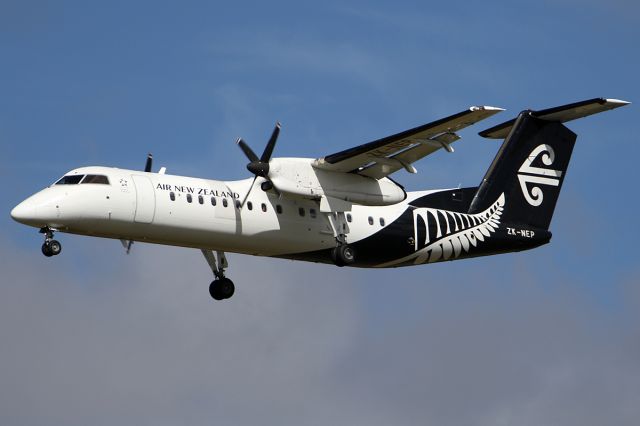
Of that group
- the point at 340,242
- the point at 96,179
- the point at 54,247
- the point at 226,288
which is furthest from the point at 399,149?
the point at 54,247

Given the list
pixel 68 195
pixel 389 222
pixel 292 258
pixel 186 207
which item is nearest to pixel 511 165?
pixel 389 222

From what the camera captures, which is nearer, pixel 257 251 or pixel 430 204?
pixel 257 251

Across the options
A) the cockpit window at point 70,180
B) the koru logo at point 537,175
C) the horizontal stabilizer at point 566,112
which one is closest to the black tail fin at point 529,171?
the koru logo at point 537,175

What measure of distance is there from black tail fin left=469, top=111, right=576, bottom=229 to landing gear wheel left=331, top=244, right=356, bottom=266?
387 centimetres

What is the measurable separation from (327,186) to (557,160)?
6817 mm

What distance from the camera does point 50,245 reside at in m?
27.4

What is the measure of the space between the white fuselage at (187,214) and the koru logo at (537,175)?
4.27 metres

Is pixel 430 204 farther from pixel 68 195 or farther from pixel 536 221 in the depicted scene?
pixel 68 195

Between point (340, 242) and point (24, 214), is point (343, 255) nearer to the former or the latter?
point (340, 242)

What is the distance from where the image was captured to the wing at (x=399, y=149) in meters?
27.7

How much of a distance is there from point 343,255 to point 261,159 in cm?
283

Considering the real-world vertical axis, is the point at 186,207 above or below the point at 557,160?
below

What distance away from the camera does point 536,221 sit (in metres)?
32.8

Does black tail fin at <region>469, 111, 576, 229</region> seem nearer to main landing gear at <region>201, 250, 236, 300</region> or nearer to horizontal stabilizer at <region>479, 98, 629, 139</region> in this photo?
horizontal stabilizer at <region>479, 98, 629, 139</region>
